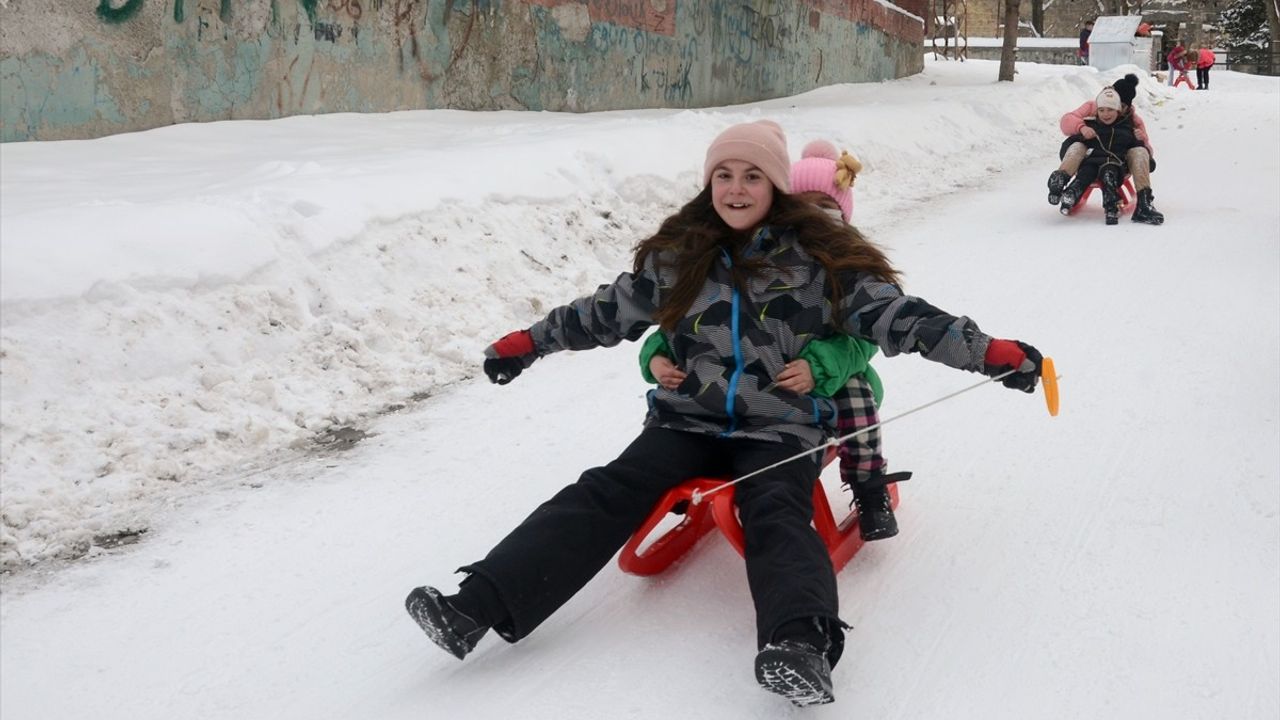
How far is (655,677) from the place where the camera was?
254cm

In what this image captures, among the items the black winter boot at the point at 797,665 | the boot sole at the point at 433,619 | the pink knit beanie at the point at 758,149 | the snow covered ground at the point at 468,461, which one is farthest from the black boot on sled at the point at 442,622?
the pink knit beanie at the point at 758,149

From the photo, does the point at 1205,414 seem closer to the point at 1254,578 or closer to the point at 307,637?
the point at 1254,578

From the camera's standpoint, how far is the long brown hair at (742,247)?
2.86 meters

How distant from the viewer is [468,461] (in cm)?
392

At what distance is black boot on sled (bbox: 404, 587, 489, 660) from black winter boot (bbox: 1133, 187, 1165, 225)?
6627 mm

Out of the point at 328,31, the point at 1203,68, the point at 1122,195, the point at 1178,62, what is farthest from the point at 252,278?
the point at 1178,62

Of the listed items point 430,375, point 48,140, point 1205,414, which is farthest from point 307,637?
point 48,140

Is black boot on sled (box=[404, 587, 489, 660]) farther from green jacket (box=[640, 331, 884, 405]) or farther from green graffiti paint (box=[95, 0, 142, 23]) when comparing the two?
green graffiti paint (box=[95, 0, 142, 23])

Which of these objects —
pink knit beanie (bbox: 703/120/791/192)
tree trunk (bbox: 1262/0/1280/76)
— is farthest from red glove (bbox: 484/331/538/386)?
tree trunk (bbox: 1262/0/1280/76)

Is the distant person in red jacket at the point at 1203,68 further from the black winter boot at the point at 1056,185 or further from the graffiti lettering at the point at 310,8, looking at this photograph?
the graffiti lettering at the point at 310,8

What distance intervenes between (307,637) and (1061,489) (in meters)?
2.20

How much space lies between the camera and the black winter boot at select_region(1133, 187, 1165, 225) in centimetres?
778

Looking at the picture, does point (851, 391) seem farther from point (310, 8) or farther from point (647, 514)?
point (310, 8)

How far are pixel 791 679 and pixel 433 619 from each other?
77cm
